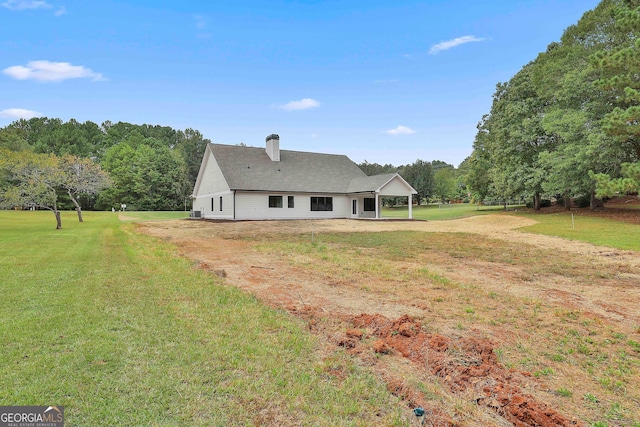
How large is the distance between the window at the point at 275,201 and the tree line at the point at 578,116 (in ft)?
61.9

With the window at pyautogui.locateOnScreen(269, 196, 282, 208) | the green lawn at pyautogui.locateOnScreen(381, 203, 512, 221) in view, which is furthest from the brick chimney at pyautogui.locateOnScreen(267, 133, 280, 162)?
the green lawn at pyautogui.locateOnScreen(381, 203, 512, 221)

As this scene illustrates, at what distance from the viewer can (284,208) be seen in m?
27.4

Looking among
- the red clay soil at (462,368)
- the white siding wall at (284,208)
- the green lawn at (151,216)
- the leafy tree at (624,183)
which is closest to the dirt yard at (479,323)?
the red clay soil at (462,368)

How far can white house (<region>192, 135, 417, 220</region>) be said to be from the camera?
2611cm

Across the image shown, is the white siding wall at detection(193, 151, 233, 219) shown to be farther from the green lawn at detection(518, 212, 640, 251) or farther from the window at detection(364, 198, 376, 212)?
the green lawn at detection(518, 212, 640, 251)

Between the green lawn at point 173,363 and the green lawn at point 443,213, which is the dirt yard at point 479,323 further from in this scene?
the green lawn at point 443,213

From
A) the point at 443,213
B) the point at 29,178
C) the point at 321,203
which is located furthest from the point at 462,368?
the point at 443,213

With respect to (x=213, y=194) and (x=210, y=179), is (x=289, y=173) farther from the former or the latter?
(x=210, y=179)

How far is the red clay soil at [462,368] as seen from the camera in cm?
249

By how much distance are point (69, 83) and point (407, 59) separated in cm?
3390

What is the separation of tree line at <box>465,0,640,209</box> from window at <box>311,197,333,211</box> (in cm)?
1470

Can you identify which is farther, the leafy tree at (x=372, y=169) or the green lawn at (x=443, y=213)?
the leafy tree at (x=372, y=169)

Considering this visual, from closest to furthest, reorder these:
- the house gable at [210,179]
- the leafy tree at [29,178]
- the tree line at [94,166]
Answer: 1. the leafy tree at [29,178]
2. the tree line at [94,166]
3. the house gable at [210,179]

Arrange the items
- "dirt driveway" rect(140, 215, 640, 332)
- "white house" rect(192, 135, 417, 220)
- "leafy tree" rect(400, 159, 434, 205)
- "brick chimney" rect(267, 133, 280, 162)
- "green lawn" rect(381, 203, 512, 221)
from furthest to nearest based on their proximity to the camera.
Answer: "leafy tree" rect(400, 159, 434, 205) < "green lawn" rect(381, 203, 512, 221) < "brick chimney" rect(267, 133, 280, 162) < "white house" rect(192, 135, 417, 220) < "dirt driveway" rect(140, 215, 640, 332)
